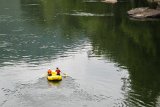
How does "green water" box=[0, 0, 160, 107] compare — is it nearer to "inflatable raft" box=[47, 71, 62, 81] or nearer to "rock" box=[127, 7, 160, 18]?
"inflatable raft" box=[47, 71, 62, 81]

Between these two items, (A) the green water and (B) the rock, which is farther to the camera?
(B) the rock

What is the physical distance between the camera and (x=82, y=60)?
62.0 meters

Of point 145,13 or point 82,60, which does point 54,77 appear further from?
point 145,13

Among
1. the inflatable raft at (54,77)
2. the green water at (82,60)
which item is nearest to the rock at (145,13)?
the green water at (82,60)

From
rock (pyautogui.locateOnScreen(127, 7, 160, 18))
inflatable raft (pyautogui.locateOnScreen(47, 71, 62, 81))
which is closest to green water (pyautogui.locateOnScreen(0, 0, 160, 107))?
inflatable raft (pyautogui.locateOnScreen(47, 71, 62, 81))

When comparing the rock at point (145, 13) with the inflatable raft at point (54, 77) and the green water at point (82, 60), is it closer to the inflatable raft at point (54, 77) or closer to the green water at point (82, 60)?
the green water at point (82, 60)

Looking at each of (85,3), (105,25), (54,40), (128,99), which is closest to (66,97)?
(128,99)

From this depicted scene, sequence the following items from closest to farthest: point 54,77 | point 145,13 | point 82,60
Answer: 1. point 54,77
2. point 82,60
3. point 145,13

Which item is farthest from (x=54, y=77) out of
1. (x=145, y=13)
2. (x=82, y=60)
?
(x=145, y=13)

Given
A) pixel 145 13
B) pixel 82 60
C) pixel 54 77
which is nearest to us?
pixel 54 77

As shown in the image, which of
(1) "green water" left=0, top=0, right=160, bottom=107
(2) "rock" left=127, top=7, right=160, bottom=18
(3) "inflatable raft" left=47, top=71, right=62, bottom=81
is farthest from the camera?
(2) "rock" left=127, top=7, right=160, bottom=18

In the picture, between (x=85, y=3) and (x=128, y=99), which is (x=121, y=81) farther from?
(x=85, y=3)

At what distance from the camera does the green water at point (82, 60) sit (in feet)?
146

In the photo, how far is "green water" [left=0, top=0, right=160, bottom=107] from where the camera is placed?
44.4 metres
